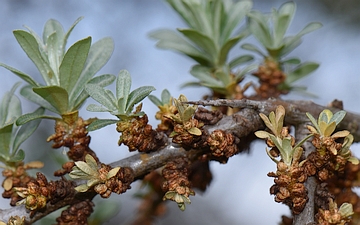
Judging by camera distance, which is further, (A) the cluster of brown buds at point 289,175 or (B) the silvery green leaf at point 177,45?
(B) the silvery green leaf at point 177,45

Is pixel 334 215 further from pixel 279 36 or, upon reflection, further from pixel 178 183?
pixel 279 36

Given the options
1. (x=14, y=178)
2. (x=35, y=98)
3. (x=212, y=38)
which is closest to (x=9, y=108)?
(x=35, y=98)

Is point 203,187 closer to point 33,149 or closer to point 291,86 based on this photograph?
point 291,86

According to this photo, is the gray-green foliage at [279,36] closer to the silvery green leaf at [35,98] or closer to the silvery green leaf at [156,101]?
the silvery green leaf at [156,101]

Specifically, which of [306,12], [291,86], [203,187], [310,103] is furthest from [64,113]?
[306,12]

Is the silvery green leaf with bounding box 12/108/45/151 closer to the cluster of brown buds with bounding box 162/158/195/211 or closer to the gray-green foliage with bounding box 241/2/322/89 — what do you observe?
the cluster of brown buds with bounding box 162/158/195/211

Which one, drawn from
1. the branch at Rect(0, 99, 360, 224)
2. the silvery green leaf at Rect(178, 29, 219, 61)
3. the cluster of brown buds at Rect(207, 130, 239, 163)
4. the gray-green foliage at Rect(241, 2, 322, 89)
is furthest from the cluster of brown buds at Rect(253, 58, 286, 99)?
the cluster of brown buds at Rect(207, 130, 239, 163)

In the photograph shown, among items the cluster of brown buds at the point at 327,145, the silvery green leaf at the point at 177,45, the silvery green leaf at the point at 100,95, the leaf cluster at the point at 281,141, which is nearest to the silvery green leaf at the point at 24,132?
the silvery green leaf at the point at 100,95
